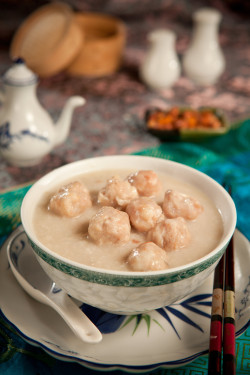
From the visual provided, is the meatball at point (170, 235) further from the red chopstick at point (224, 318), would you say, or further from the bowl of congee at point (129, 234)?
the red chopstick at point (224, 318)

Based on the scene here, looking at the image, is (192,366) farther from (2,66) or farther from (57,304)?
(2,66)

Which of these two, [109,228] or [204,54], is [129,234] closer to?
[109,228]

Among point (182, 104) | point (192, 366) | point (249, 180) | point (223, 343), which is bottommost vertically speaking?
point (182, 104)

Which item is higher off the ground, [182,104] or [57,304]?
[57,304]

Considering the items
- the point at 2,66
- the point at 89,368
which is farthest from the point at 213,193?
the point at 2,66

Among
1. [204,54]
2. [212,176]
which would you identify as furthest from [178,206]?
[204,54]

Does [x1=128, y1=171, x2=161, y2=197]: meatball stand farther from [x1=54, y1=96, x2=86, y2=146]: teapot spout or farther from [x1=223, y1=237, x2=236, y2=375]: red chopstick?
[x1=54, y1=96, x2=86, y2=146]: teapot spout

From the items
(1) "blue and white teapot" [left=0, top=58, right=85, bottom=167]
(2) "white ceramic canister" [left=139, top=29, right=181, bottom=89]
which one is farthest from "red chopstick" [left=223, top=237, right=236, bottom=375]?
(2) "white ceramic canister" [left=139, top=29, right=181, bottom=89]
